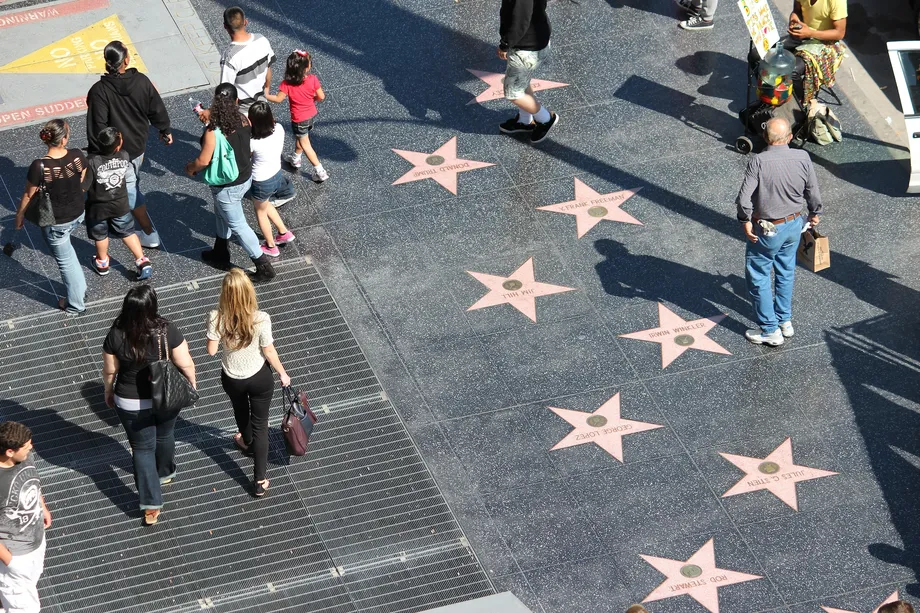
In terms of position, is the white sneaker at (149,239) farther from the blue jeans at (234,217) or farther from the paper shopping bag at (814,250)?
the paper shopping bag at (814,250)

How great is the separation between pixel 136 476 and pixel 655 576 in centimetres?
345

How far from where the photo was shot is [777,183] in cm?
928

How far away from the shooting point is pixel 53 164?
9.25m

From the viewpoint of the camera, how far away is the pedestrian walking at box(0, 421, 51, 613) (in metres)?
7.02

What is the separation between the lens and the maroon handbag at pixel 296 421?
332 inches

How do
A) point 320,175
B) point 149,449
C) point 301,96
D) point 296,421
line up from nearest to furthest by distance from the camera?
point 149,449
point 296,421
point 301,96
point 320,175

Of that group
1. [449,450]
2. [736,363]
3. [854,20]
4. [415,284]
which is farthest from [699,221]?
[854,20]

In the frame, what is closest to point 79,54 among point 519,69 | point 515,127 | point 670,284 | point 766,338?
point 515,127

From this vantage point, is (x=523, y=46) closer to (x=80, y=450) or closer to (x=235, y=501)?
(x=235, y=501)

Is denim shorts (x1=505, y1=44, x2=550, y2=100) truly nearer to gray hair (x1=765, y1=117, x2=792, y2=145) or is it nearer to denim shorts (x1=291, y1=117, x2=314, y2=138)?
denim shorts (x1=291, y1=117, x2=314, y2=138)

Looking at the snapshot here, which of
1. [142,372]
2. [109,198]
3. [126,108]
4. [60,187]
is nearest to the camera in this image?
[142,372]

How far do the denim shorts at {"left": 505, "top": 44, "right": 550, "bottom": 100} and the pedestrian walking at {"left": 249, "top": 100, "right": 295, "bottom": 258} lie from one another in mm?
2238

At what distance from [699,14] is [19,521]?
9.19 metres

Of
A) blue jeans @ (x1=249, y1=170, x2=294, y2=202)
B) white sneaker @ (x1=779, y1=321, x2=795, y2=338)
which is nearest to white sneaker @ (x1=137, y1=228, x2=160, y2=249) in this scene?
blue jeans @ (x1=249, y1=170, x2=294, y2=202)
